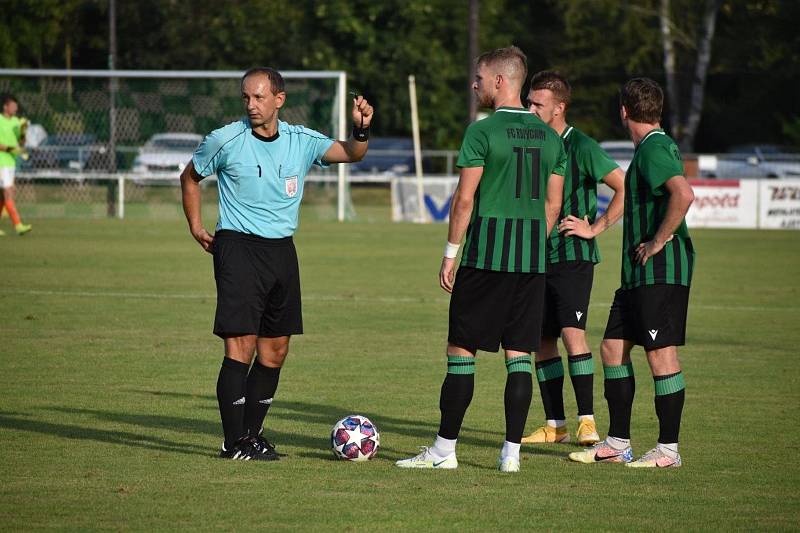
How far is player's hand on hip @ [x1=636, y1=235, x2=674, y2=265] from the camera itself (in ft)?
22.9

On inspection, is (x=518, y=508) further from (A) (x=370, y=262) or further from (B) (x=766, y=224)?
(B) (x=766, y=224)

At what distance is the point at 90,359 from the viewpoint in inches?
420

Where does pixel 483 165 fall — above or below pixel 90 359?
above

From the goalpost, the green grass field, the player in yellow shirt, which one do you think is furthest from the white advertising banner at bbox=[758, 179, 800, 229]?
the player in yellow shirt

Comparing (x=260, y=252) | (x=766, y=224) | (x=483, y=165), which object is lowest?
(x=766, y=224)

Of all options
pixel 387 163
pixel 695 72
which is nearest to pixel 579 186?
pixel 387 163

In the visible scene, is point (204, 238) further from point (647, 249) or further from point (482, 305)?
point (647, 249)

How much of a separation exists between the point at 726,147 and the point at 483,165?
47783 mm

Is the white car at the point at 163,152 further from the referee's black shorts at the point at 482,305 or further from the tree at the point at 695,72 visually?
the referee's black shorts at the point at 482,305

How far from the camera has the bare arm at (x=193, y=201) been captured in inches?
280

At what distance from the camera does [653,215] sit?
7129 mm

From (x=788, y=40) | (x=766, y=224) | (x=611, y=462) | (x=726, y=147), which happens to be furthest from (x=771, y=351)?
(x=726, y=147)

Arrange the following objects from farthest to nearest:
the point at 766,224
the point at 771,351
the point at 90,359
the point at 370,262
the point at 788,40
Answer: the point at 788,40 → the point at 766,224 → the point at 370,262 → the point at 771,351 → the point at 90,359

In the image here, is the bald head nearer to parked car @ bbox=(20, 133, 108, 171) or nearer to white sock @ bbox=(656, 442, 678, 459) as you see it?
white sock @ bbox=(656, 442, 678, 459)
